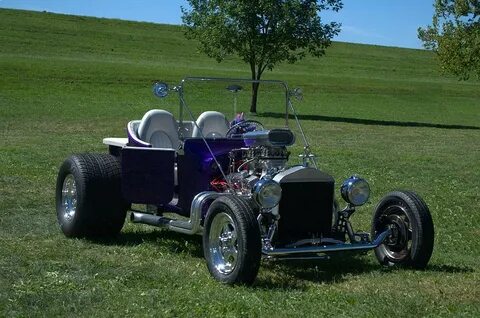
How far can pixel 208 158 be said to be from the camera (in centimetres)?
812

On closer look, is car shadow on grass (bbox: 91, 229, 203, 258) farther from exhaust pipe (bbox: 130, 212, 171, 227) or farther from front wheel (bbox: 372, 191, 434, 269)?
front wheel (bbox: 372, 191, 434, 269)

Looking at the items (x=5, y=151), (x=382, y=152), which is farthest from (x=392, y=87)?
(x=5, y=151)

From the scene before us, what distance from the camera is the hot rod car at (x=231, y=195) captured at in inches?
276

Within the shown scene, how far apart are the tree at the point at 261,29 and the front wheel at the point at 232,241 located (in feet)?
97.6

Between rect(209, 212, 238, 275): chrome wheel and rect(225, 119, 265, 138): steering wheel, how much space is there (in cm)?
178

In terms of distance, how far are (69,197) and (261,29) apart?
2893 cm

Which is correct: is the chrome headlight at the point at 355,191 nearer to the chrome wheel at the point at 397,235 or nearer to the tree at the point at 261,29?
the chrome wheel at the point at 397,235

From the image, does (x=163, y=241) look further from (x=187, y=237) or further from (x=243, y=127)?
(x=243, y=127)

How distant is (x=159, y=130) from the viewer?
8.93m

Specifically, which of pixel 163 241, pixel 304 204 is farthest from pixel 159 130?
pixel 304 204

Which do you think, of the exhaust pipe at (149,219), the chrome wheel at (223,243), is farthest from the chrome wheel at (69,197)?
the chrome wheel at (223,243)

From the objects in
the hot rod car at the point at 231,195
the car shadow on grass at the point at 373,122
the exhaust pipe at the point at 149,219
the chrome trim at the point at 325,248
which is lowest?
the car shadow on grass at the point at 373,122

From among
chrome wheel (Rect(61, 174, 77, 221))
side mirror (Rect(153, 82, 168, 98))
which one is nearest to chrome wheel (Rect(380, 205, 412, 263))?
side mirror (Rect(153, 82, 168, 98))

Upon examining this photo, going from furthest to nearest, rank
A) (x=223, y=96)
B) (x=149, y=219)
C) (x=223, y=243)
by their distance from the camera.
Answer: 1. (x=223, y=96)
2. (x=149, y=219)
3. (x=223, y=243)
